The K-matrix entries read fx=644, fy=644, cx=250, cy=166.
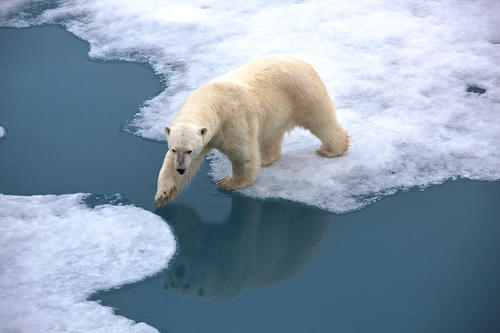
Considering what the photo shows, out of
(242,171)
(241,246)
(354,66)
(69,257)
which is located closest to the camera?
(69,257)

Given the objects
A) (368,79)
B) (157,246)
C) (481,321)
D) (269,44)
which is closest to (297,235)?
(157,246)

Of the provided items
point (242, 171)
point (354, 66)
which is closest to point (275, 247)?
point (242, 171)

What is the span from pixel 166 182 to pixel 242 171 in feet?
1.90

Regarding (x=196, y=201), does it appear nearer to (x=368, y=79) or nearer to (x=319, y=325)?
(x=319, y=325)

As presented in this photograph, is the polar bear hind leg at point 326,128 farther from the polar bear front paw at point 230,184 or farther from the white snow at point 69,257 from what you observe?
the white snow at point 69,257

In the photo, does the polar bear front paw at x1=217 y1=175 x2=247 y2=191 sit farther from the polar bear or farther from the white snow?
the white snow

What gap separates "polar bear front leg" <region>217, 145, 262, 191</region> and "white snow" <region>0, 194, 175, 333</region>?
612 millimetres

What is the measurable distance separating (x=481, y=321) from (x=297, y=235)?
137 centimetres

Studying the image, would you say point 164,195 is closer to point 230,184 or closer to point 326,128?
point 230,184

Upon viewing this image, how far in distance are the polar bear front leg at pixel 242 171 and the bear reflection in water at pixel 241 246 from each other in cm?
12

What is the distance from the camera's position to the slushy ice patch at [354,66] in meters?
5.14

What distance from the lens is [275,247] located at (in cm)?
456

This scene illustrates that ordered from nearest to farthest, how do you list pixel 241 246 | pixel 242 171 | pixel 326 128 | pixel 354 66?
pixel 241 246, pixel 242 171, pixel 326 128, pixel 354 66

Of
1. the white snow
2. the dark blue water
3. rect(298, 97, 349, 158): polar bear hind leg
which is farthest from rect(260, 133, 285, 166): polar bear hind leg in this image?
the white snow
